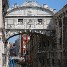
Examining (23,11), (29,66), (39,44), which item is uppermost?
(23,11)

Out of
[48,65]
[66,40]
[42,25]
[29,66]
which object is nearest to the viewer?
[66,40]

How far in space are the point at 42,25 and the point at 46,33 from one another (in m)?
1.03

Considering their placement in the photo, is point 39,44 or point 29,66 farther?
point 29,66

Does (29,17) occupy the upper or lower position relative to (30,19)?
upper

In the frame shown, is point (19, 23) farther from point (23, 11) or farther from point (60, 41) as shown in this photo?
point (60, 41)

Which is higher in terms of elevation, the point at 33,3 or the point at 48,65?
the point at 33,3

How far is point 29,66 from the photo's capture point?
57438 mm

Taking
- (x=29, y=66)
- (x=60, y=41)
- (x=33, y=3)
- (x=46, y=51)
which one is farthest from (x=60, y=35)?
(x=29, y=66)

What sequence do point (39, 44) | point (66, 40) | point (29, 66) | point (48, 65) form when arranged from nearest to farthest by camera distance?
point (66, 40), point (48, 65), point (39, 44), point (29, 66)

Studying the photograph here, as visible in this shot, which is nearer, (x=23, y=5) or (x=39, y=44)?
(x=23, y=5)

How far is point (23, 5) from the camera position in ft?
114

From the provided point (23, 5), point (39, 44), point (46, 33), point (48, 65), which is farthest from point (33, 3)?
point (39, 44)

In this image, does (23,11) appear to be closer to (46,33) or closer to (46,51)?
(46,33)

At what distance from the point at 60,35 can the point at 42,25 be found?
1.95m
